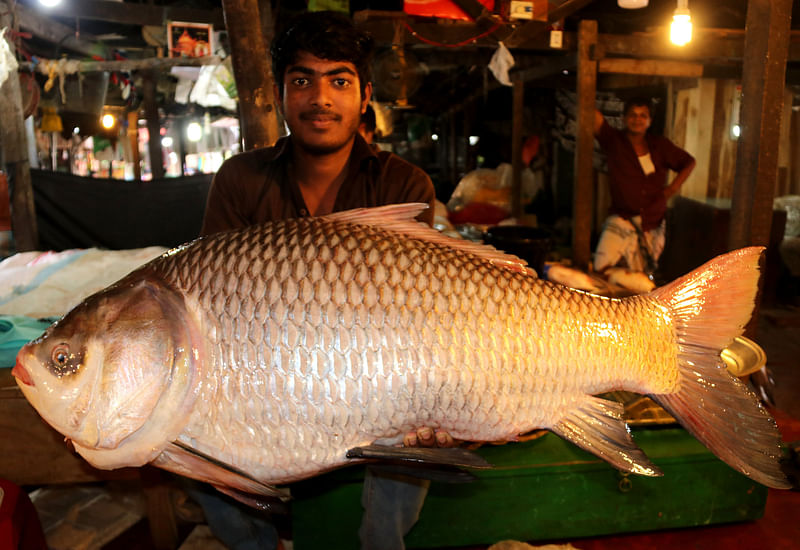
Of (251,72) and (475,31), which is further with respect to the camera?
(475,31)

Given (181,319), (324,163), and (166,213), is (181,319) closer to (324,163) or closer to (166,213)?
(324,163)

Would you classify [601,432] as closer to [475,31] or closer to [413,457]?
[413,457]

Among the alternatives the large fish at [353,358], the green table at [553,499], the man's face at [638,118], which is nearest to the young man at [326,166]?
the green table at [553,499]

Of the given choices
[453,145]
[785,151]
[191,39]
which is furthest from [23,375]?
[453,145]

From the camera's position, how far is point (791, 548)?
3059 mm

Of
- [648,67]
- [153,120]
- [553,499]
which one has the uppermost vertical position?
[648,67]

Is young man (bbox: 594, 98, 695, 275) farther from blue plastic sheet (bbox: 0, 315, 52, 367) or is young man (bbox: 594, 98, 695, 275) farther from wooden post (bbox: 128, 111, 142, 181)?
wooden post (bbox: 128, 111, 142, 181)

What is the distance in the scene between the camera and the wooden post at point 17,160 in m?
5.57

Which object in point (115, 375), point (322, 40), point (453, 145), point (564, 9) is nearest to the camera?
point (115, 375)

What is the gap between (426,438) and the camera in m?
1.87

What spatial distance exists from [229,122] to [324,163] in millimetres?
14231

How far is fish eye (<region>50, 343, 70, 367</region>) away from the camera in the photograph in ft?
5.29

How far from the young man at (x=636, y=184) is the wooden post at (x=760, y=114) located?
235 centimetres

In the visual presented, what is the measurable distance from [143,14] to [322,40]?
269 inches
